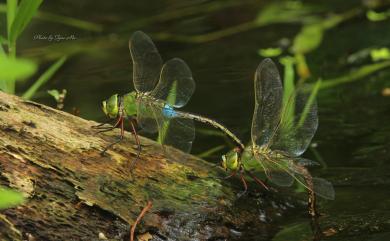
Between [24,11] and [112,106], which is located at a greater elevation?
[24,11]

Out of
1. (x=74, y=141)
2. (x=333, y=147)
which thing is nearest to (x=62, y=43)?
(x=333, y=147)

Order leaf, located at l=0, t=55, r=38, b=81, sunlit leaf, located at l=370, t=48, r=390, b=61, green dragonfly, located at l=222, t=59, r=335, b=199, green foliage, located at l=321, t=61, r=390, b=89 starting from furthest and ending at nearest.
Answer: sunlit leaf, located at l=370, t=48, r=390, b=61 < green foliage, located at l=321, t=61, r=390, b=89 < green dragonfly, located at l=222, t=59, r=335, b=199 < leaf, located at l=0, t=55, r=38, b=81

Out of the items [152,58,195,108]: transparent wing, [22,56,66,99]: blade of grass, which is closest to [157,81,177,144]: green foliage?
[152,58,195,108]: transparent wing

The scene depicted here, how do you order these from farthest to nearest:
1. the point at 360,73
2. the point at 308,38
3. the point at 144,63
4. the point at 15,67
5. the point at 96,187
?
1. the point at 308,38
2. the point at 360,73
3. the point at 144,63
4. the point at 96,187
5. the point at 15,67

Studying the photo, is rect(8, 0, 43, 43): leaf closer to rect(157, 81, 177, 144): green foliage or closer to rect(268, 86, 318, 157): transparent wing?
rect(157, 81, 177, 144): green foliage

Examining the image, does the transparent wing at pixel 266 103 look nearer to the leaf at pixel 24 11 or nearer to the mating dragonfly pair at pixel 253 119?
the mating dragonfly pair at pixel 253 119

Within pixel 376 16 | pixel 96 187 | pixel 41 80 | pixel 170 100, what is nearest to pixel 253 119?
pixel 170 100

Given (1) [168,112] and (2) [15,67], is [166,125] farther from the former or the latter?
(2) [15,67]
